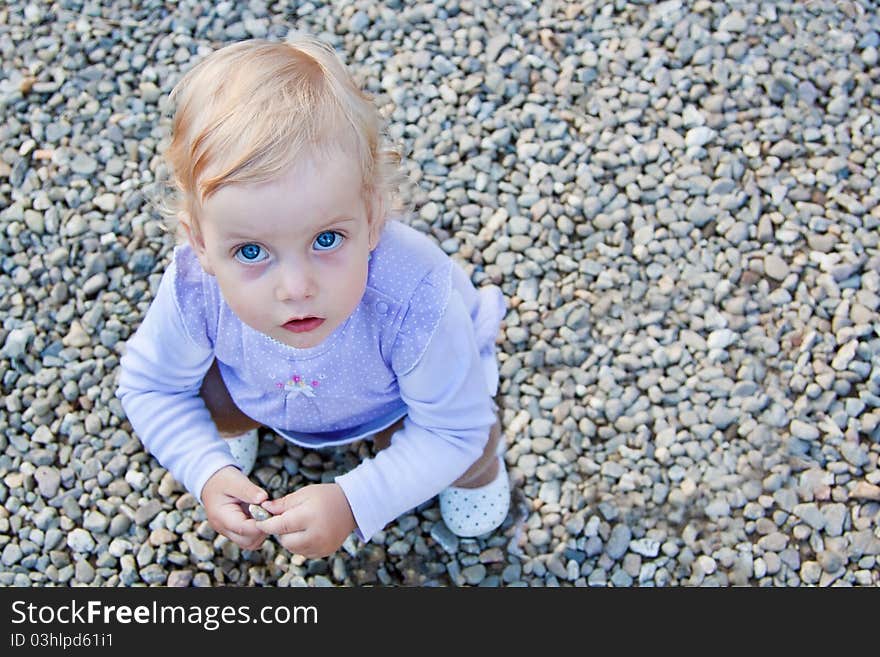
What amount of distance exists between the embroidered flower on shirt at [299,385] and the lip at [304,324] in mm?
313

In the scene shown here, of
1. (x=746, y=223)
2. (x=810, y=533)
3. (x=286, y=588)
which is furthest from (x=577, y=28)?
(x=286, y=588)

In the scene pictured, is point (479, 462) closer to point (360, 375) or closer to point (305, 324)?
point (360, 375)

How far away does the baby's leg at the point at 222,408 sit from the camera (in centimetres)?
227

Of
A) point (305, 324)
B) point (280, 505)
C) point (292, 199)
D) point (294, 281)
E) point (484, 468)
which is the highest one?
point (292, 199)

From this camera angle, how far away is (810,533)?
8.13 ft

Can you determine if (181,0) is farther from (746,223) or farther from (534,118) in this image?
(746,223)

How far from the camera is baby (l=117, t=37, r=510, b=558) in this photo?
5.09 ft

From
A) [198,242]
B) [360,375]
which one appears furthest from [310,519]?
[198,242]

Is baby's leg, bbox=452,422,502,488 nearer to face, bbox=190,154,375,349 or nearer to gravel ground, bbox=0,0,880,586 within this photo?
gravel ground, bbox=0,0,880,586

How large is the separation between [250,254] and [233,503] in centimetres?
71

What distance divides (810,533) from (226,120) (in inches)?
67.6

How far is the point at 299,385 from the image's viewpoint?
6.70 ft

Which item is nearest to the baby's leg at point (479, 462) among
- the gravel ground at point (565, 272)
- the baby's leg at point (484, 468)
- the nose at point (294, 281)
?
the baby's leg at point (484, 468)

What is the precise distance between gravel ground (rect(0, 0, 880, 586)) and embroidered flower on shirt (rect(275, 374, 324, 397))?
0.55 m
